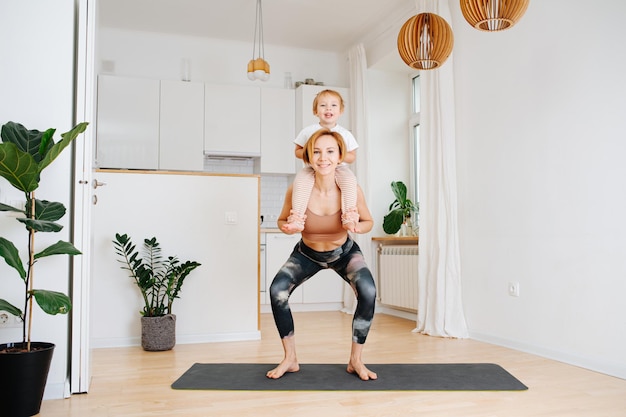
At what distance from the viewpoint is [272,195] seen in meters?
6.59

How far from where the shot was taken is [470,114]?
4391 millimetres

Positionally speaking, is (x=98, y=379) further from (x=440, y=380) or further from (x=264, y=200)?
(x=264, y=200)

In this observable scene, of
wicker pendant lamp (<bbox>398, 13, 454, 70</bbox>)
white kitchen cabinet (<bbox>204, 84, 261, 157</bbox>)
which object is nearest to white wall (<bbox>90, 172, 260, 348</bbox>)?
wicker pendant lamp (<bbox>398, 13, 454, 70</bbox>)

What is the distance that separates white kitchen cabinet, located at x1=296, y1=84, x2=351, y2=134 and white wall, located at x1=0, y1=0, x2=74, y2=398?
12.0 ft

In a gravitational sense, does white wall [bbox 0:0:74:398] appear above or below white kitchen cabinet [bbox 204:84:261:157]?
below

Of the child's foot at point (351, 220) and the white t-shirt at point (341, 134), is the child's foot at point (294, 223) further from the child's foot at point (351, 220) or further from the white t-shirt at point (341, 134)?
the white t-shirt at point (341, 134)

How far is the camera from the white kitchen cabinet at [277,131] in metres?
6.29

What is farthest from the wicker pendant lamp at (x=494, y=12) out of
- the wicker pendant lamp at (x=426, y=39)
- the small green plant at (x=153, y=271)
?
the small green plant at (x=153, y=271)

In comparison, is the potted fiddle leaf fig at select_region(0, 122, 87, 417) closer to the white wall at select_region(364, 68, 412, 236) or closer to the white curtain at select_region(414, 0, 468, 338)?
the white curtain at select_region(414, 0, 468, 338)

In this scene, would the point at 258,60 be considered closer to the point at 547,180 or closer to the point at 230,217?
the point at 230,217

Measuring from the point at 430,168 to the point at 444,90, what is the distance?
0.63m

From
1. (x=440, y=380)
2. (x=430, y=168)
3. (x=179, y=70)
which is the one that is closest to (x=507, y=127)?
(x=430, y=168)

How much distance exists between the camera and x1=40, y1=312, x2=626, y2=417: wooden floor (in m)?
2.38

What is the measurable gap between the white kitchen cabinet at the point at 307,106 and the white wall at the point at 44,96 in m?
3.66
